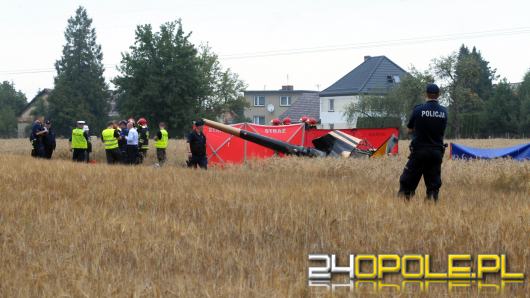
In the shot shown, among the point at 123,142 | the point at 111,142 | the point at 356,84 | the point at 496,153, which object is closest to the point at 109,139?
the point at 111,142

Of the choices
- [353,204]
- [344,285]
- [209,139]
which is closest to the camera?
[344,285]

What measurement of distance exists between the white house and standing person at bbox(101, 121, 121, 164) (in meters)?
67.6

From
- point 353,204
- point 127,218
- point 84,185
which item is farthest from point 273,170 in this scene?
point 127,218

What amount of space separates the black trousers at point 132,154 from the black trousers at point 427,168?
13470 millimetres

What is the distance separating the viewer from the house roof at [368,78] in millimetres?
90188

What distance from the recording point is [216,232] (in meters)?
7.79

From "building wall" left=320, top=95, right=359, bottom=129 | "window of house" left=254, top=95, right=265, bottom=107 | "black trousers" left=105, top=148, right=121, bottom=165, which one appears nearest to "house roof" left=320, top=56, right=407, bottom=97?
"building wall" left=320, top=95, right=359, bottom=129

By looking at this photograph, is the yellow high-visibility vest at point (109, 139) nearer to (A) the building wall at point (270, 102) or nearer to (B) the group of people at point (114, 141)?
(B) the group of people at point (114, 141)

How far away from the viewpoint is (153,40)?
227 ft

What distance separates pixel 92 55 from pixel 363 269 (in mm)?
96033

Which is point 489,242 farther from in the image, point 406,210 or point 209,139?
point 209,139

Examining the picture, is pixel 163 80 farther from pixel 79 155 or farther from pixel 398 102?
pixel 79 155

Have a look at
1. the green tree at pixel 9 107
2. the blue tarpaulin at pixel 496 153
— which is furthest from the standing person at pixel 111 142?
the green tree at pixel 9 107

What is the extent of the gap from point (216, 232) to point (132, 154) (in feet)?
50.8
